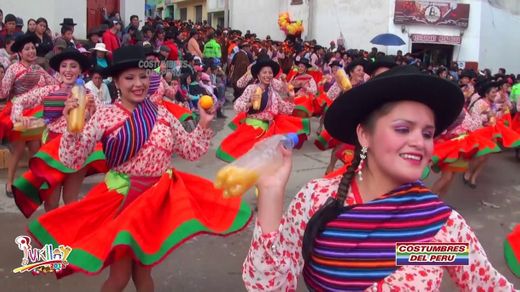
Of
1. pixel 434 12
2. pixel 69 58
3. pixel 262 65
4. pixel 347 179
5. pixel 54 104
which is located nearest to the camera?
pixel 347 179

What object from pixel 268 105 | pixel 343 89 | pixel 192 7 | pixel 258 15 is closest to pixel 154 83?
pixel 268 105

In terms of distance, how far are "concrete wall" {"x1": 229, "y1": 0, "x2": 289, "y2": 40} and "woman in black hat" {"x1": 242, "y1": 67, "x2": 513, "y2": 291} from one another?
29.3 m

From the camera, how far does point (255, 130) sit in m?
7.62

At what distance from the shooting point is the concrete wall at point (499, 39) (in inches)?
979

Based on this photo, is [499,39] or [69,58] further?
[499,39]

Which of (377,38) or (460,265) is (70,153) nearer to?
(460,265)

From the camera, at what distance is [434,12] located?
79.9 ft

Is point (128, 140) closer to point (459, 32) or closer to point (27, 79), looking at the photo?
point (27, 79)

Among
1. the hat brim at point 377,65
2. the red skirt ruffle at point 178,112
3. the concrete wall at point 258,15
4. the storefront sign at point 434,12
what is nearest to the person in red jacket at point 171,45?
the red skirt ruffle at point 178,112

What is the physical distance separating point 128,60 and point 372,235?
2.45 metres

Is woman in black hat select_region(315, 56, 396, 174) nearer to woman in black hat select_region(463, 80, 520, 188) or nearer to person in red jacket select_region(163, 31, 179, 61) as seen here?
woman in black hat select_region(463, 80, 520, 188)

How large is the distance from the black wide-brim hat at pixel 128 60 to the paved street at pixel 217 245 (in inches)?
74.3

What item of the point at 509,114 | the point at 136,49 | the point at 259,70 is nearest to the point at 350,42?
the point at 509,114

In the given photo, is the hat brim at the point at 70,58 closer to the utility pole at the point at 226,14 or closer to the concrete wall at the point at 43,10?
the concrete wall at the point at 43,10
